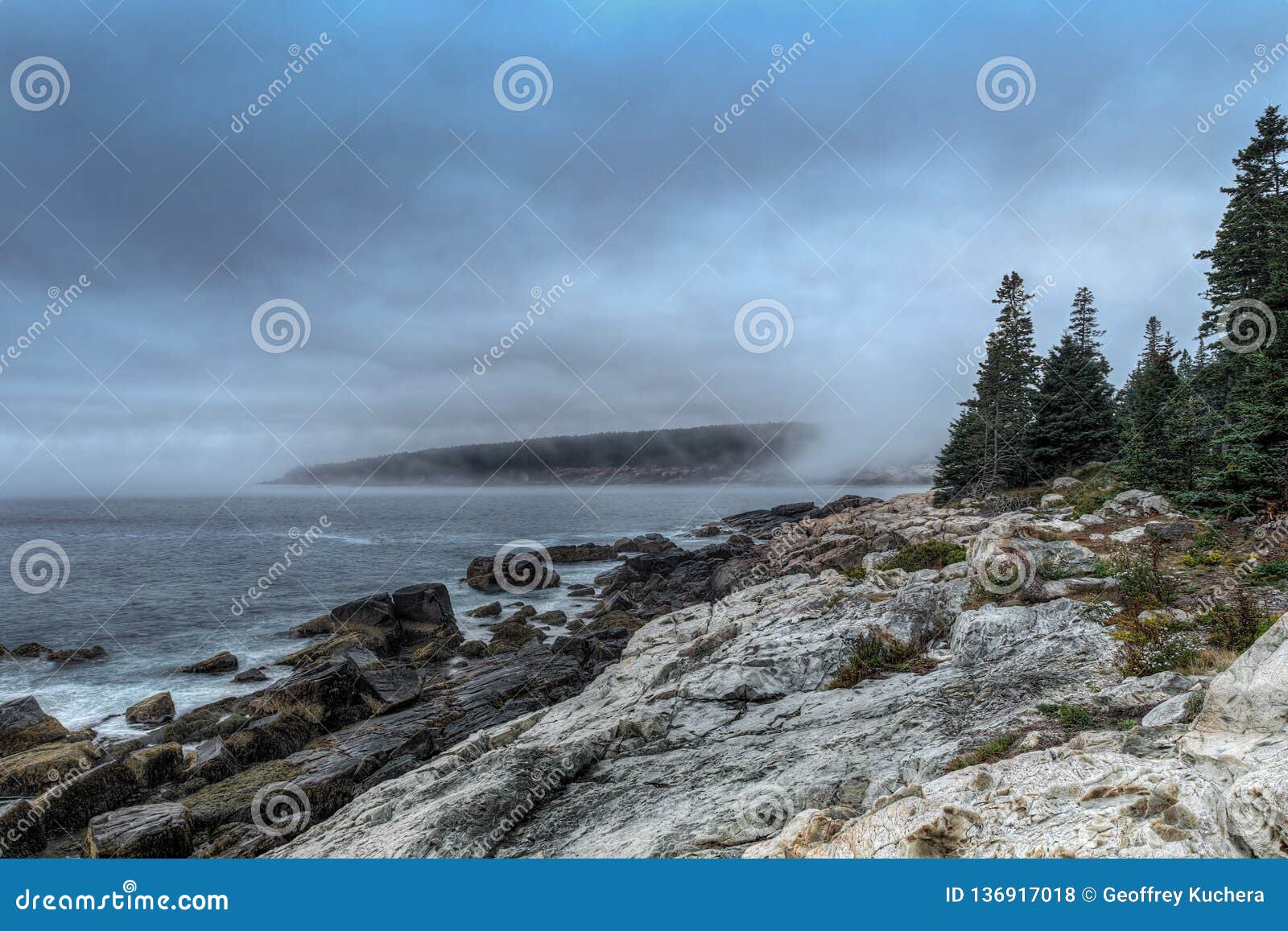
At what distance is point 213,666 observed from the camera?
2689cm

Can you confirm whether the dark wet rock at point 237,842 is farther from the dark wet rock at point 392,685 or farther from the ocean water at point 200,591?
the ocean water at point 200,591

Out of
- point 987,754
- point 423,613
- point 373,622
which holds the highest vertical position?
point 987,754

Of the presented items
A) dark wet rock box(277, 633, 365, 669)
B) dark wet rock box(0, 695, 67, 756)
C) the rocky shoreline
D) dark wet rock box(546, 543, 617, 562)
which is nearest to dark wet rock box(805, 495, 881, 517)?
dark wet rock box(546, 543, 617, 562)

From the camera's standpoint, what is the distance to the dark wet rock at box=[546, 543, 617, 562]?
57.8 m

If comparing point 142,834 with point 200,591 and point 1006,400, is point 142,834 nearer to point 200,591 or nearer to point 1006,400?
point 200,591

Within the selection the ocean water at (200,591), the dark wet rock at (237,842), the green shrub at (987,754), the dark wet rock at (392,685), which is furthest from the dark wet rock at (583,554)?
the green shrub at (987,754)

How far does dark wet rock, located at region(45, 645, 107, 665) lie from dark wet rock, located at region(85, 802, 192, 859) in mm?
21937

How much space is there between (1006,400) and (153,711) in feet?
189

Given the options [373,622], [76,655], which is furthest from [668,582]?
[76,655]

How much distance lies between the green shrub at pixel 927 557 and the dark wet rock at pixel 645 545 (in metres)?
38.7

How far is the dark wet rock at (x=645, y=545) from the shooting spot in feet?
195

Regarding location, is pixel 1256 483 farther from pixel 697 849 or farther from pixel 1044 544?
pixel 697 849

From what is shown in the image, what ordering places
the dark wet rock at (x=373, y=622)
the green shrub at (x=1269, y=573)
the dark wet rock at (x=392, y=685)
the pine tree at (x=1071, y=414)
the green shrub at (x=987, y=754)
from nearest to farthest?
the green shrub at (x=987, y=754) < the green shrub at (x=1269, y=573) < the dark wet rock at (x=392, y=685) < the dark wet rock at (x=373, y=622) < the pine tree at (x=1071, y=414)

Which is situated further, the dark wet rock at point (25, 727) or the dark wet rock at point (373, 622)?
the dark wet rock at point (373, 622)
